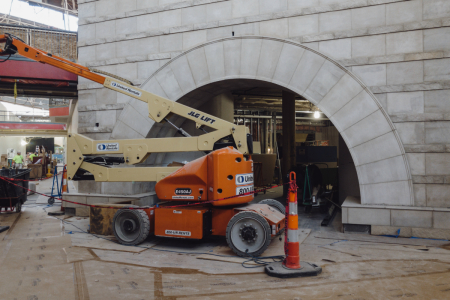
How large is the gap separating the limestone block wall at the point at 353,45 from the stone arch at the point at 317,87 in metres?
0.12

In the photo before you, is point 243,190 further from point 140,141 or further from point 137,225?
point 140,141

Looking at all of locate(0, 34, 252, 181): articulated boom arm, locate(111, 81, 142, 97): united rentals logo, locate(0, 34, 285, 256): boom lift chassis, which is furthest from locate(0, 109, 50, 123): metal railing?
locate(0, 34, 285, 256): boom lift chassis

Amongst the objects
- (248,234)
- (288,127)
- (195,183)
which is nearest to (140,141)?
(195,183)

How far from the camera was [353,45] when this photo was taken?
25.6 feet

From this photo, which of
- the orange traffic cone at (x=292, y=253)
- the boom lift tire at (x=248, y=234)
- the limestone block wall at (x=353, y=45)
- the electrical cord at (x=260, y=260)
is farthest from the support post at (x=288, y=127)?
the orange traffic cone at (x=292, y=253)

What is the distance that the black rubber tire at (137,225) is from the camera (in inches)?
273

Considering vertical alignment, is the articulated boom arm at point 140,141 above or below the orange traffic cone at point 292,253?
above

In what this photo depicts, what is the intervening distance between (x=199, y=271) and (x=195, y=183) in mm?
1799

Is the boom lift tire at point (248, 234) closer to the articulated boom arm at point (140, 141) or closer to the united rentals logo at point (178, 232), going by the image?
the united rentals logo at point (178, 232)

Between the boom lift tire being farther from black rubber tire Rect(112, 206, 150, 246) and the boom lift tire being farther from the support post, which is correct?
the support post

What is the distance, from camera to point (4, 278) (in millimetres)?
5125

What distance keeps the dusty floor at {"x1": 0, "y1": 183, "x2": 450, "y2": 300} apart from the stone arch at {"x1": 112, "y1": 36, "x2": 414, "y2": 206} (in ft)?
4.56

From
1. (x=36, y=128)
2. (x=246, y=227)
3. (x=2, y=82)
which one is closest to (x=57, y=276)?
(x=246, y=227)

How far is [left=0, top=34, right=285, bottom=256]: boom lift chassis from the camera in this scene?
627 cm
